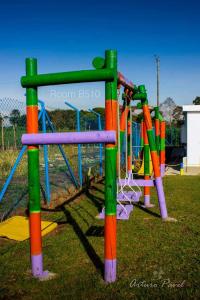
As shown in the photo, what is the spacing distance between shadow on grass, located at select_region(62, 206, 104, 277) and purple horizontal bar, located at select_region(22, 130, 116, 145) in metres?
1.55

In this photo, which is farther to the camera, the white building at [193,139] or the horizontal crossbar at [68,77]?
the white building at [193,139]

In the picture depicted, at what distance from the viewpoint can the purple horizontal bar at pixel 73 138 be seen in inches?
132

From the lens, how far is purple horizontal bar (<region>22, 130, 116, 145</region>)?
334 cm

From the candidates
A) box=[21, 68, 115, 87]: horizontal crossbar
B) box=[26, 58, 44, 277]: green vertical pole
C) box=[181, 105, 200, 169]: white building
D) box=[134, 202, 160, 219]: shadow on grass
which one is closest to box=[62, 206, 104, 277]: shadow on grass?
box=[26, 58, 44, 277]: green vertical pole

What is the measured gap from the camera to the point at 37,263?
12.3 ft

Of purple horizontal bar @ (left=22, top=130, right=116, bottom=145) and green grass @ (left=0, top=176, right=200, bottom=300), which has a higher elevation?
purple horizontal bar @ (left=22, top=130, right=116, bottom=145)

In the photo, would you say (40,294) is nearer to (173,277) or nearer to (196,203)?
(173,277)

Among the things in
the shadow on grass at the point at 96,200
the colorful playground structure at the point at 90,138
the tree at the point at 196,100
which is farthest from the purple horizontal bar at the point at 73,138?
the tree at the point at 196,100

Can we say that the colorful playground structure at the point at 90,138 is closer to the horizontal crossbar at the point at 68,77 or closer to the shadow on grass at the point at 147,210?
the horizontal crossbar at the point at 68,77

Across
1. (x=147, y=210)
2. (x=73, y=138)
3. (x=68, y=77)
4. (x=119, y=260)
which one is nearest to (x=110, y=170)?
(x=73, y=138)

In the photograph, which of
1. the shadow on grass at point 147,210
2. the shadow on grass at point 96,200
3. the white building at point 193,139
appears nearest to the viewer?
the shadow on grass at point 147,210

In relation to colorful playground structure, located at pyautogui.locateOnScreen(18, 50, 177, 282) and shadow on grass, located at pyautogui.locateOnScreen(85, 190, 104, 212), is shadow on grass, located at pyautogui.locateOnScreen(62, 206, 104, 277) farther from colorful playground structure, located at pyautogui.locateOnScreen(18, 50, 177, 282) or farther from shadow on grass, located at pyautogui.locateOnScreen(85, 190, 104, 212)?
shadow on grass, located at pyautogui.locateOnScreen(85, 190, 104, 212)

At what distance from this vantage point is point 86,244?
189 inches

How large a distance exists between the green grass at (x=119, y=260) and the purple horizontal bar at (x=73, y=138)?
151cm
